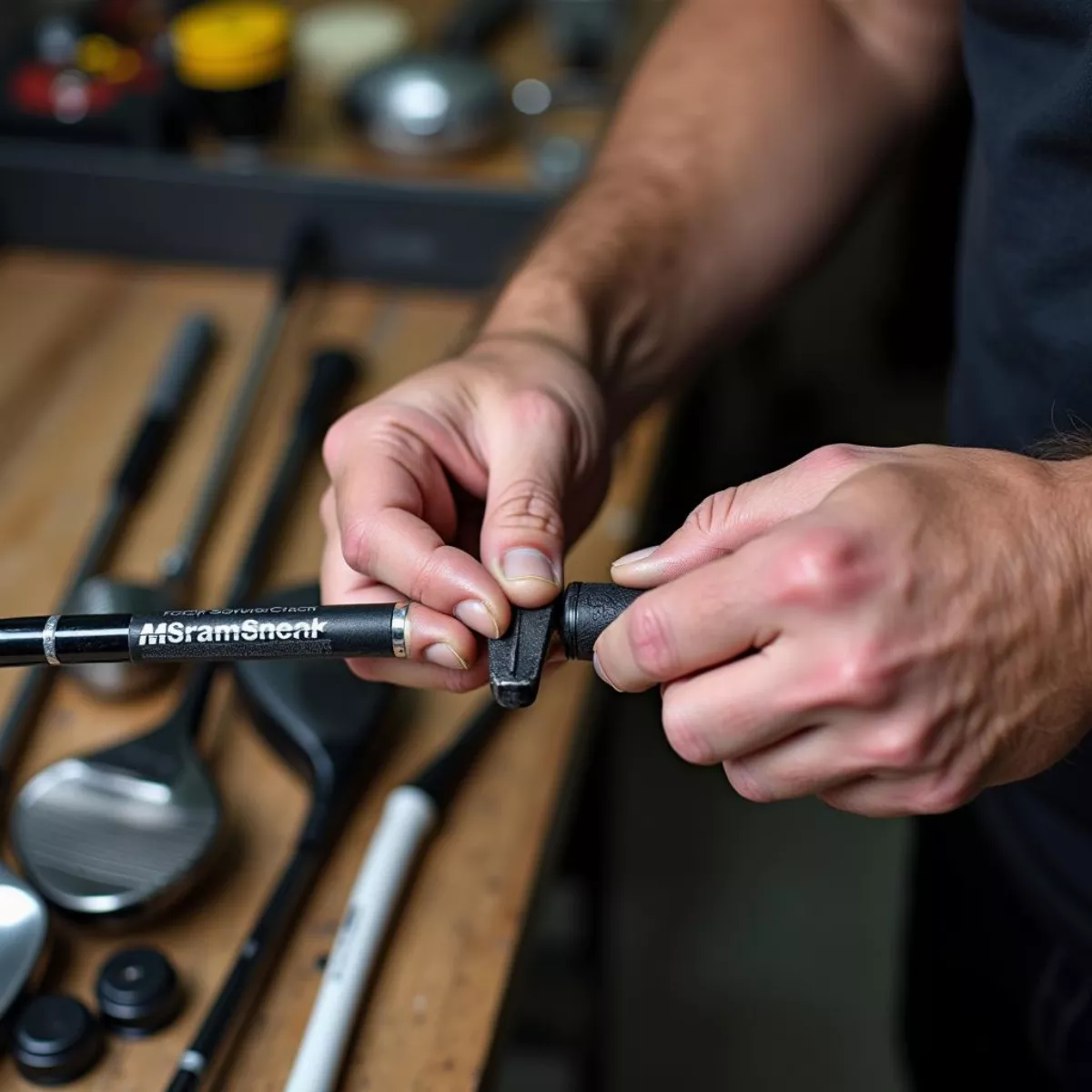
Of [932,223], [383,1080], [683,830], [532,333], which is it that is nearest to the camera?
[383,1080]

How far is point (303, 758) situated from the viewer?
0.64m

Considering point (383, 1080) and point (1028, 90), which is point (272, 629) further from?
point (1028, 90)

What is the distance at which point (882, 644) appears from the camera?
409mm

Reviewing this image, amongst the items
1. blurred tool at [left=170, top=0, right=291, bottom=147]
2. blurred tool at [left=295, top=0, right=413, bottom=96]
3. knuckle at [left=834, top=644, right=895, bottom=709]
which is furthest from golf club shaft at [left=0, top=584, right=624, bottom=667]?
blurred tool at [left=295, top=0, right=413, bottom=96]

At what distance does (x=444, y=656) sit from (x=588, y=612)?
0.06m

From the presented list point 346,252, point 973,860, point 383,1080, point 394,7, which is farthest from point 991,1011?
point 394,7

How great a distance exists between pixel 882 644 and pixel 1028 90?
29 centimetres

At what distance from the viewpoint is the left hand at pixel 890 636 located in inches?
16.1

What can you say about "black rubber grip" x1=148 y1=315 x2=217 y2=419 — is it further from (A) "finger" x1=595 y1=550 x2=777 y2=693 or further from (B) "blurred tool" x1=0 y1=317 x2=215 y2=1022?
(A) "finger" x1=595 y1=550 x2=777 y2=693

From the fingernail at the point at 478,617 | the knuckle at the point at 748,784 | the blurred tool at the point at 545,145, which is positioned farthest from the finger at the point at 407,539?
the blurred tool at the point at 545,145

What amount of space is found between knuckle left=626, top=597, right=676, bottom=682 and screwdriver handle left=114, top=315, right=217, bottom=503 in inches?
17.5

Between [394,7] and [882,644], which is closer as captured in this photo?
[882,644]

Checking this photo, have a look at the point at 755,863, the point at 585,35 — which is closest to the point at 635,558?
the point at 585,35

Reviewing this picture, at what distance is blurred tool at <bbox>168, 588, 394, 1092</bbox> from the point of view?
21.5 inches
